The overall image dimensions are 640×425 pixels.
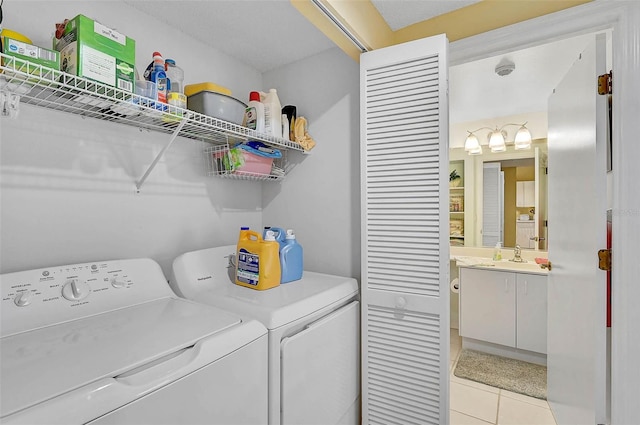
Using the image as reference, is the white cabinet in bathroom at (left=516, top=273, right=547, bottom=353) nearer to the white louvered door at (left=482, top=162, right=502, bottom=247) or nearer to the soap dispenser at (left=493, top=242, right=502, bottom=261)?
the soap dispenser at (left=493, top=242, right=502, bottom=261)

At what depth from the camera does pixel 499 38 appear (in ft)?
5.33

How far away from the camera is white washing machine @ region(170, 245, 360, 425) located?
1.26 meters

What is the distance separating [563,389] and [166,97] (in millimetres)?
2900

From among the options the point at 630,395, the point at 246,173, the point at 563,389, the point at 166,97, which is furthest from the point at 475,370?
the point at 166,97

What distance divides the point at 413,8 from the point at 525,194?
A: 8.43 feet

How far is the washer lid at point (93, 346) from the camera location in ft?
2.45

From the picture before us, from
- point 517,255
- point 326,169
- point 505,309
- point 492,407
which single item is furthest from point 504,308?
point 326,169

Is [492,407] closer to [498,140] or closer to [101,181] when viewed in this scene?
[498,140]

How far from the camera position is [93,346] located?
3.12ft

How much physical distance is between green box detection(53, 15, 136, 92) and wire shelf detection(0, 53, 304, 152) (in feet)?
0.11

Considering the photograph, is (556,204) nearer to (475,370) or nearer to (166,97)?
(475,370)

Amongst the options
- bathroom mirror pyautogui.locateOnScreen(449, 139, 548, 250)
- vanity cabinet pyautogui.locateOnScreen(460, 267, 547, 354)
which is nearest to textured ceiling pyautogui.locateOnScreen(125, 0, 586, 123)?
bathroom mirror pyautogui.locateOnScreen(449, 139, 548, 250)

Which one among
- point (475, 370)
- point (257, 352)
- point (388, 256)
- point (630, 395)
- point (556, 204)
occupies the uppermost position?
point (556, 204)

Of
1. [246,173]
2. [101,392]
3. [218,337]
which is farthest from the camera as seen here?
[246,173]
